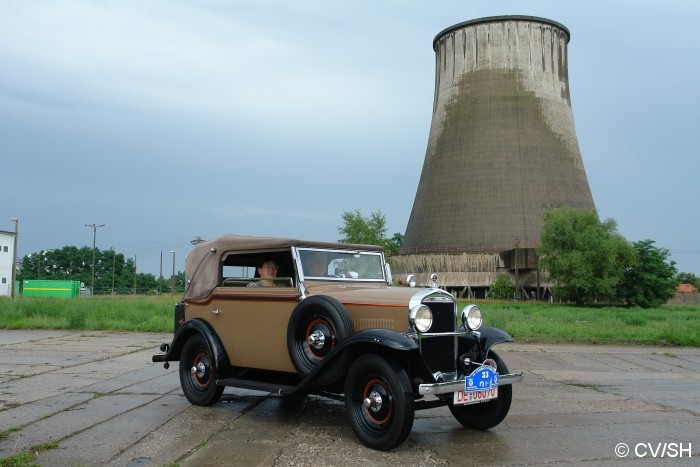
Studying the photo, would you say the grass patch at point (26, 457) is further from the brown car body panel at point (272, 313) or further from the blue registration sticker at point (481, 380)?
the blue registration sticker at point (481, 380)

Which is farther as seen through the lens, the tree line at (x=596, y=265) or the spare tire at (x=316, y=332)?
the tree line at (x=596, y=265)

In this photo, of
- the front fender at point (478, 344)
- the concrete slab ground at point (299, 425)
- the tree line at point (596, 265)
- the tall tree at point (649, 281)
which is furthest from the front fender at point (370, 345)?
the tall tree at point (649, 281)

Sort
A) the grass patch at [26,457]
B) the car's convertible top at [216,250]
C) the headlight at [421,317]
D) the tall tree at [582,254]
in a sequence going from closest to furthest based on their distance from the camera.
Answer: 1. the grass patch at [26,457]
2. the headlight at [421,317]
3. the car's convertible top at [216,250]
4. the tall tree at [582,254]

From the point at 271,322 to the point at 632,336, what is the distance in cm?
1142

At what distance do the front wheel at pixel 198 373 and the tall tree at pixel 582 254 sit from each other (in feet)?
124

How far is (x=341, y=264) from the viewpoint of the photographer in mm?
6273

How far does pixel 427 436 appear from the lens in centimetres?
519

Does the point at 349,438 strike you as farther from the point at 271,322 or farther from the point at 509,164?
the point at 509,164

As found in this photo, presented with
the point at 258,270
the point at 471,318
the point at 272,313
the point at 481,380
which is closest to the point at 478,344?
the point at 471,318

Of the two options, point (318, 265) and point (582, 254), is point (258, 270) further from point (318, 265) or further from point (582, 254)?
point (582, 254)

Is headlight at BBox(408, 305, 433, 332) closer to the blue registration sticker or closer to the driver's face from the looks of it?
the blue registration sticker

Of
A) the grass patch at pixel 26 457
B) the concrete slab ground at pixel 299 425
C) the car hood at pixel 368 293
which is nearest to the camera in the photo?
the grass patch at pixel 26 457

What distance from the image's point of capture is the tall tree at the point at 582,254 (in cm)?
4206

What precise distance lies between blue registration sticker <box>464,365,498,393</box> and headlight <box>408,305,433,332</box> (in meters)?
0.47
